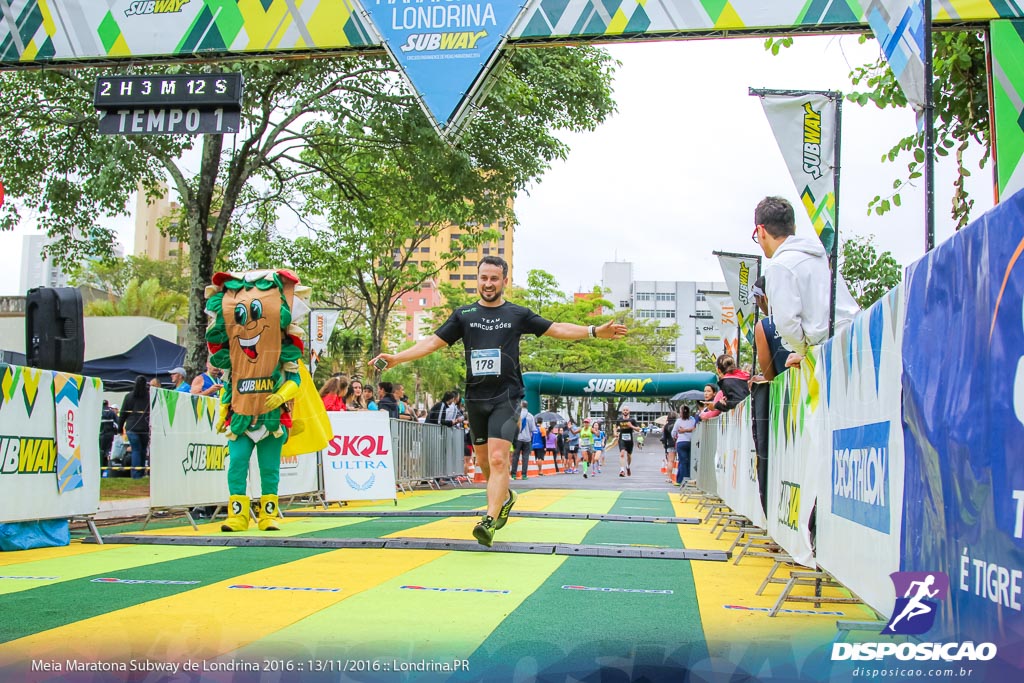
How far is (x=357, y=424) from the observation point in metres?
13.5

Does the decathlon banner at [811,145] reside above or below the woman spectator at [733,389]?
above

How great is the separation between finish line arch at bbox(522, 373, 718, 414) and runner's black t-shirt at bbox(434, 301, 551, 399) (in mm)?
31284

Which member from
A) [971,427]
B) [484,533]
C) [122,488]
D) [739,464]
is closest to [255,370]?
[484,533]

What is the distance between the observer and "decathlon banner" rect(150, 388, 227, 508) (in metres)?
8.88

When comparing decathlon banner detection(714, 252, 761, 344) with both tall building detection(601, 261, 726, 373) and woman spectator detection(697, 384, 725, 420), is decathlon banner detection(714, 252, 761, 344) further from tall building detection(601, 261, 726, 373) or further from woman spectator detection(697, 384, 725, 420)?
tall building detection(601, 261, 726, 373)

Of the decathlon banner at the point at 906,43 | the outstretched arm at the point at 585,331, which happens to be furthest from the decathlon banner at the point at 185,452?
the decathlon banner at the point at 906,43

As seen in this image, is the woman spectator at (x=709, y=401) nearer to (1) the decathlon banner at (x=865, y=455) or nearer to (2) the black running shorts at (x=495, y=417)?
(2) the black running shorts at (x=495, y=417)

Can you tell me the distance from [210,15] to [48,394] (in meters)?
3.69

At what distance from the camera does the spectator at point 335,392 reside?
14305 mm

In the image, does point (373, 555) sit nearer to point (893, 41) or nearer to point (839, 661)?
point (839, 661)

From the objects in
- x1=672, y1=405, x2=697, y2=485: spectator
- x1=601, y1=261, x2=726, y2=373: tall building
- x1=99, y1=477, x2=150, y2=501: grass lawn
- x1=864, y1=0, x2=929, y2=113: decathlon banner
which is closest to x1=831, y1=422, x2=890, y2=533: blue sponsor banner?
x1=864, y1=0, x2=929, y2=113: decathlon banner

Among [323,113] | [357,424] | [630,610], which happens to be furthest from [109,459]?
[630,610]

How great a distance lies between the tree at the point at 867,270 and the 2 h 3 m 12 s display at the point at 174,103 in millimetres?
30380

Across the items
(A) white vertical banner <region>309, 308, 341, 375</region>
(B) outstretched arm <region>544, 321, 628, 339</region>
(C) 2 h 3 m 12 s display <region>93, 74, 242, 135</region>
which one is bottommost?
(B) outstretched arm <region>544, 321, 628, 339</region>
